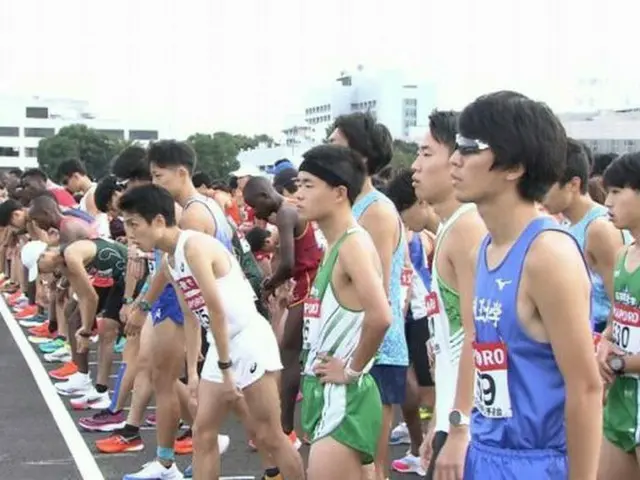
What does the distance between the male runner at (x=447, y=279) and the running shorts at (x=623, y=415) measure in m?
0.84

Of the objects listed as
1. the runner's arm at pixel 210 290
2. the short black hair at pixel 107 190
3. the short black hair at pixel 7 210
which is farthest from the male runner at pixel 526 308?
the short black hair at pixel 7 210

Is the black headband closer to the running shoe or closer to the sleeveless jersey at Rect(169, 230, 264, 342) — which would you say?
the sleeveless jersey at Rect(169, 230, 264, 342)

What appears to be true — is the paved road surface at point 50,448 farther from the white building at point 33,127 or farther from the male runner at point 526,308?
the white building at point 33,127

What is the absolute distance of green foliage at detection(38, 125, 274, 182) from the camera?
9981cm

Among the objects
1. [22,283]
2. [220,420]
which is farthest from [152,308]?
[22,283]

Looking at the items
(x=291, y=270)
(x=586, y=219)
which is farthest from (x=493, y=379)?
(x=291, y=270)

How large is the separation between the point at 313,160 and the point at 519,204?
175 centimetres

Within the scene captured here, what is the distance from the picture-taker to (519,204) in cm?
266

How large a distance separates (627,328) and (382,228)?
4.02 feet

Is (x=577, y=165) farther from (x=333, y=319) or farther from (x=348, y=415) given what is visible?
(x=348, y=415)

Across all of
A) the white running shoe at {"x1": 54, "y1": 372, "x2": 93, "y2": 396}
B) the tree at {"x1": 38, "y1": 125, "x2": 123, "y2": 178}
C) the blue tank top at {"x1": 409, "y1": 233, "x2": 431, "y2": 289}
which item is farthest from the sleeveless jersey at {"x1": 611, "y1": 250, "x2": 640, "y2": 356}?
the tree at {"x1": 38, "y1": 125, "x2": 123, "y2": 178}

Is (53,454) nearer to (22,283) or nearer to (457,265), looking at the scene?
(457,265)

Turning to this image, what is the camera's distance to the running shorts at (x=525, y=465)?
8.60 feet

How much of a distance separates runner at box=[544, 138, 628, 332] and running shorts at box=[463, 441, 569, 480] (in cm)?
215
